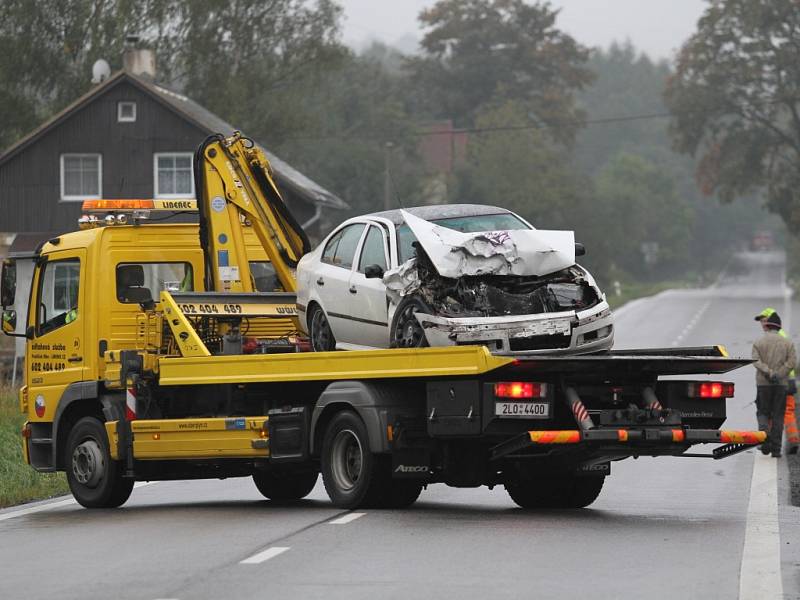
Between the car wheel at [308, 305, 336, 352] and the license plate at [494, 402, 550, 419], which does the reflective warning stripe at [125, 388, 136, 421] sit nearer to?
the car wheel at [308, 305, 336, 352]

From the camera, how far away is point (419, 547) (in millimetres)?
11688

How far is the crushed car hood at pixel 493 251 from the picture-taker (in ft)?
46.1

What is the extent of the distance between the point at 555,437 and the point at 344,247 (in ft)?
10.5

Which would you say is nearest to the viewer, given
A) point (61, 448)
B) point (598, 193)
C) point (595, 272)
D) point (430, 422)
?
point (430, 422)

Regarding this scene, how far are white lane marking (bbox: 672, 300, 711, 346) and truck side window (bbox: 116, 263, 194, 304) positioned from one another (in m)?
30.5

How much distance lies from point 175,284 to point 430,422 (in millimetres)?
4498

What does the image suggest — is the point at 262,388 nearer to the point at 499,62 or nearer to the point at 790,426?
the point at 790,426

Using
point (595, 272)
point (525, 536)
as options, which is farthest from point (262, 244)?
point (595, 272)

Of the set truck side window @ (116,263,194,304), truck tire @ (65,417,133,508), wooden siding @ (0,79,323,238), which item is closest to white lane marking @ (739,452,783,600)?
truck tire @ (65,417,133,508)

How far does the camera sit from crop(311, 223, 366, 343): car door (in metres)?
15.0

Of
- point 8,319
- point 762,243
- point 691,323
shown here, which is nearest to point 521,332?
point 8,319

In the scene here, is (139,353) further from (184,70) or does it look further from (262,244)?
(184,70)

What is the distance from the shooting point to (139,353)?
52.5 ft

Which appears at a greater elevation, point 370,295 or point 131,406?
point 370,295
